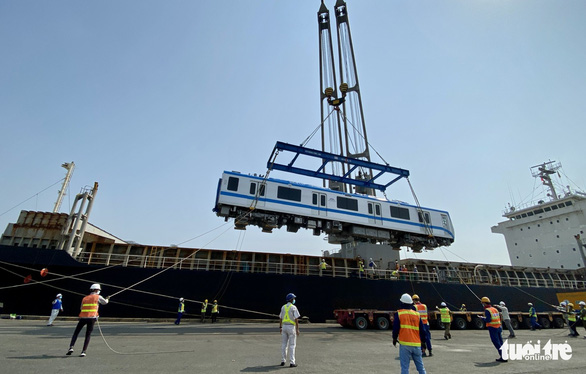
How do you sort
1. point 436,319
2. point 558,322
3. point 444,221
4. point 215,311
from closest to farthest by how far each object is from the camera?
point 215,311 < point 436,319 < point 558,322 < point 444,221

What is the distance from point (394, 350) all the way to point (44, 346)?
8.15 meters

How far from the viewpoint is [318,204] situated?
14891mm

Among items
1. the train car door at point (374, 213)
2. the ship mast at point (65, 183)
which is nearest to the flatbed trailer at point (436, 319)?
the train car door at point (374, 213)

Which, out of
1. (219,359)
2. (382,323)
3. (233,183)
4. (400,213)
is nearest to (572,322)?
(382,323)

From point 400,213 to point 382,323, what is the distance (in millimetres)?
6344

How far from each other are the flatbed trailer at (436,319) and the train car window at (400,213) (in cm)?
507

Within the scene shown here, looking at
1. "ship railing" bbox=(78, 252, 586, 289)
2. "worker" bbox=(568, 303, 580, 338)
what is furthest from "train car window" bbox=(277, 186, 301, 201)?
"worker" bbox=(568, 303, 580, 338)

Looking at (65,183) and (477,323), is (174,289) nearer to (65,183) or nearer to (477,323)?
(65,183)

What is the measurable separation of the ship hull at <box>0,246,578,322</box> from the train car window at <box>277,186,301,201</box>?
4.07 meters

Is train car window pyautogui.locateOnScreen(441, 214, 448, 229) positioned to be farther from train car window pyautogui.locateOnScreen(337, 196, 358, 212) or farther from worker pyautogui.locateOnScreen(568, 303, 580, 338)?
worker pyautogui.locateOnScreen(568, 303, 580, 338)

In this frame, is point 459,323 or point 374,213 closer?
point 459,323

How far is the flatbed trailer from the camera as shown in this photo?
12.6 metres

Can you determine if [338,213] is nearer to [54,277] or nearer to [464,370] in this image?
[464,370]

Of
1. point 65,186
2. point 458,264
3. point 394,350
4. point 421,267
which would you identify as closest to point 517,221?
point 458,264
